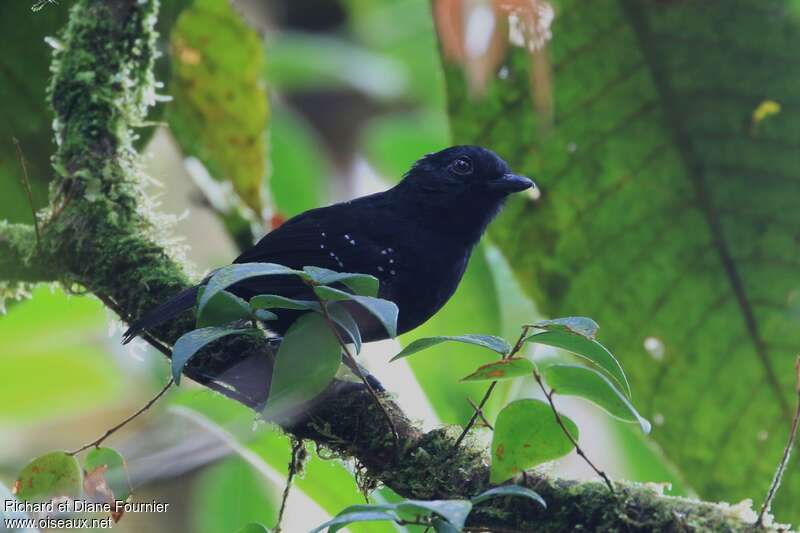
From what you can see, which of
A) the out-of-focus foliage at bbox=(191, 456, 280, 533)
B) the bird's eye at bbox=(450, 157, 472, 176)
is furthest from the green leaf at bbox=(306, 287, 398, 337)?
the out-of-focus foliage at bbox=(191, 456, 280, 533)

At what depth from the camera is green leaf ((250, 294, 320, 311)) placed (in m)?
1.82

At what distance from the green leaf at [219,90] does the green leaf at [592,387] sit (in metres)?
2.22

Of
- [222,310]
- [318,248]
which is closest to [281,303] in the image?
[222,310]

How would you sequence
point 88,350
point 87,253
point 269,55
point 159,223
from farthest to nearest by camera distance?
point 269,55 → point 88,350 → point 159,223 → point 87,253

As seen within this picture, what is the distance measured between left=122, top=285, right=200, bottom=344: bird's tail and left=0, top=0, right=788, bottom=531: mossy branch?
0.14 m

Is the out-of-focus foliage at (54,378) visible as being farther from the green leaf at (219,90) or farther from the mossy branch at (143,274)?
the mossy branch at (143,274)

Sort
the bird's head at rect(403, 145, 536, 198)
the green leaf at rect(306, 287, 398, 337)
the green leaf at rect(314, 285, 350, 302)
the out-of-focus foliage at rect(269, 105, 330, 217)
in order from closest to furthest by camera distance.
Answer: the green leaf at rect(306, 287, 398, 337) < the green leaf at rect(314, 285, 350, 302) < the bird's head at rect(403, 145, 536, 198) < the out-of-focus foliage at rect(269, 105, 330, 217)

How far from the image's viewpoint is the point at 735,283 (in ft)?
10.7

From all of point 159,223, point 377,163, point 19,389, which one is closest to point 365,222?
point 159,223

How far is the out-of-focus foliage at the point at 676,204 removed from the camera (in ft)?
10.6

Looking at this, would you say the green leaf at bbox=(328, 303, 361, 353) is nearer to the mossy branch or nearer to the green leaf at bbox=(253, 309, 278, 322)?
the green leaf at bbox=(253, 309, 278, 322)

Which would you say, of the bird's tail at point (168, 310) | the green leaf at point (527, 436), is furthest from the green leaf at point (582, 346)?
the bird's tail at point (168, 310)

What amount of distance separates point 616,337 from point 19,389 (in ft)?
9.32

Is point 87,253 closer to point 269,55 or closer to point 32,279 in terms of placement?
point 32,279
